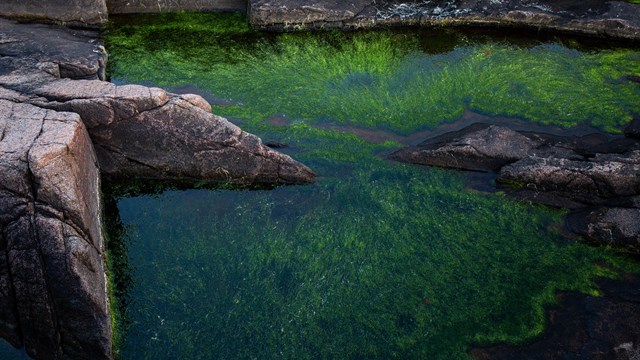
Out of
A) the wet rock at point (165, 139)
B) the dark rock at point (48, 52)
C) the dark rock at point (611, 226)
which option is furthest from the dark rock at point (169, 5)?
the dark rock at point (611, 226)

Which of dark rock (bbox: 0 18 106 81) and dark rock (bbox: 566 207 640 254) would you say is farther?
dark rock (bbox: 0 18 106 81)

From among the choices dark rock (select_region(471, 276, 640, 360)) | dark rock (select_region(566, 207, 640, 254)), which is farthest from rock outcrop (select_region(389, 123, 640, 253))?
dark rock (select_region(471, 276, 640, 360))

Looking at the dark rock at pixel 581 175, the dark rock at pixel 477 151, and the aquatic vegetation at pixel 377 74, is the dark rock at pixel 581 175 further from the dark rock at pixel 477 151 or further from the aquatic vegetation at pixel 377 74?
the aquatic vegetation at pixel 377 74

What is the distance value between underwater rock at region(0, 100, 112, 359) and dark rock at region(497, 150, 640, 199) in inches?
174

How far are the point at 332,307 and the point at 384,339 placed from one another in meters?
0.55

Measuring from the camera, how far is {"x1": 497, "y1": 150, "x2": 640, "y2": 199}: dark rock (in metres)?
6.02

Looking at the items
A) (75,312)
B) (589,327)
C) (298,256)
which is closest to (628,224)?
(589,327)

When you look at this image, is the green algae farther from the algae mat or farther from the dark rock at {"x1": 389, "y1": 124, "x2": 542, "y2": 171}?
the dark rock at {"x1": 389, "y1": 124, "x2": 542, "y2": 171}

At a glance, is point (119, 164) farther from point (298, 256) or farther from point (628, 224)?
point (628, 224)

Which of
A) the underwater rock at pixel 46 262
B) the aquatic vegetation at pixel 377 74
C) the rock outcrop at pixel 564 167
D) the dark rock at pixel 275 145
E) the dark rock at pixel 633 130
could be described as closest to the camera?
the underwater rock at pixel 46 262

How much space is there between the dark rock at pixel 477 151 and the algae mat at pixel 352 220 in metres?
0.20

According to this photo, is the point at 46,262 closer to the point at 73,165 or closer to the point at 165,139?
the point at 73,165

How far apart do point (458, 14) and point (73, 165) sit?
267 inches

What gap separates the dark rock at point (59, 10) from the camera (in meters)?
8.51
